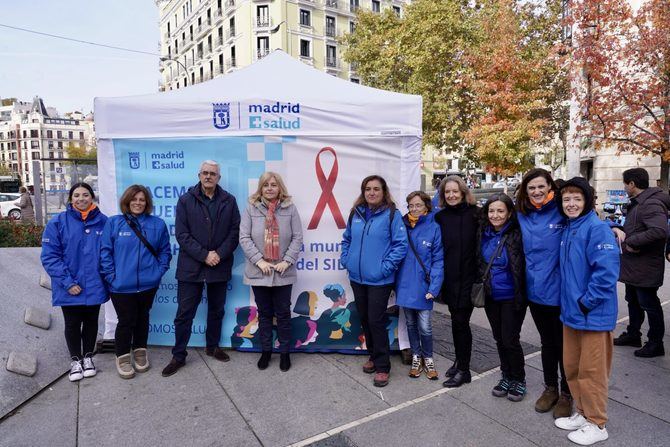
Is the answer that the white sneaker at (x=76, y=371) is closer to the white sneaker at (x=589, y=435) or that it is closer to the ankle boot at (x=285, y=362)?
the ankle boot at (x=285, y=362)

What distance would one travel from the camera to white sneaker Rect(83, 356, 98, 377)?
3.97 metres

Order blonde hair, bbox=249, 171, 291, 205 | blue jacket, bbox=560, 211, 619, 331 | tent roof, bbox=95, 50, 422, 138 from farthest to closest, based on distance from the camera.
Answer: tent roof, bbox=95, 50, 422, 138
blonde hair, bbox=249, 171, 291, 205
blue jacket, bbox=560, 211, 619, 331

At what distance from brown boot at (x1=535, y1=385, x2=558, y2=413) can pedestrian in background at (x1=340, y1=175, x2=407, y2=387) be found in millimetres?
1169

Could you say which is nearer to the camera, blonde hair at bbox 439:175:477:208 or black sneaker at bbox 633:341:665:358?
blonde hair at bbox 439:175:477:208

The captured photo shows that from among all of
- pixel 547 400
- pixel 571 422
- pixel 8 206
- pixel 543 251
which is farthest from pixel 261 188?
pixel 8 206

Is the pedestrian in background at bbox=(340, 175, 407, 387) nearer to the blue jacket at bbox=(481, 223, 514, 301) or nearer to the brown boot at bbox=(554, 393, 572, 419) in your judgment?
the blue jacket at bbox=(481, 223, 514, 301)

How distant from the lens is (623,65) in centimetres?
1047

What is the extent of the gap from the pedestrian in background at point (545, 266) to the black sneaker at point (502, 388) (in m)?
0.24

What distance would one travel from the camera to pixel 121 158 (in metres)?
4.50

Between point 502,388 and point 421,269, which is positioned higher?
point 421,269

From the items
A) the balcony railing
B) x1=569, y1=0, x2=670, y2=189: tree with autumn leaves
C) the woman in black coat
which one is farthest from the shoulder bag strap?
the balcony railing

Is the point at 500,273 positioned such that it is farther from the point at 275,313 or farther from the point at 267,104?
the point at 267,104

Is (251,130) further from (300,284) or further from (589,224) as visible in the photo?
(589,224)

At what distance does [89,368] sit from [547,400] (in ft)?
12.5
